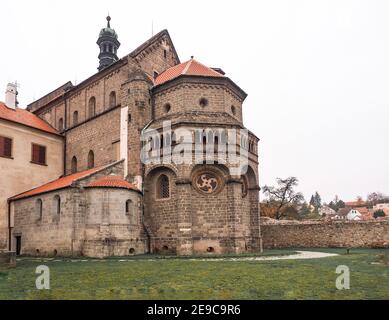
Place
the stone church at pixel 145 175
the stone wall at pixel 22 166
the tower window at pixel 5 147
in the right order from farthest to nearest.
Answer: the tower window at pixel 5 147, the stone wall at pixel 22 166, the stone church at pixel 145 175

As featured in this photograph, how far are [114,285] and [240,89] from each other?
808 inches

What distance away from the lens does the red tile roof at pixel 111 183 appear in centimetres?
2330

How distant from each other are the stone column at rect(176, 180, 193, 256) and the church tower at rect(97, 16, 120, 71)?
74.1 ft

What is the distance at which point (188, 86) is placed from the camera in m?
25.4

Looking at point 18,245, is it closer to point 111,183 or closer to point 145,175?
point 111,183

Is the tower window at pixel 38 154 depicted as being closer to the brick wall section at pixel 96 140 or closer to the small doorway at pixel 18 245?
the brick wall section at pixel 96 140

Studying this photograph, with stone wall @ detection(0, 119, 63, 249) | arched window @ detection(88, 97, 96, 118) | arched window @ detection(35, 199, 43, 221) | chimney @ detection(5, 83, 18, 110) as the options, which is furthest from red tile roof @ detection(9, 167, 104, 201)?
chimney @ detection(5, 83, 18, 110)

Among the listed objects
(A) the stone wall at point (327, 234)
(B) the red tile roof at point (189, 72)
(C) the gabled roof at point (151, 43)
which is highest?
(C) the gabled roof at point (151, 43)

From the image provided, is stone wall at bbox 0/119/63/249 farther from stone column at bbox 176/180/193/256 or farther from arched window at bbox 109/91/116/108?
stone column at bbox 176/180/193/256

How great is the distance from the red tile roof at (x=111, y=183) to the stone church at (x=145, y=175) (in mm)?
70

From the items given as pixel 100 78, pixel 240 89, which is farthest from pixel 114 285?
pixel 100 78

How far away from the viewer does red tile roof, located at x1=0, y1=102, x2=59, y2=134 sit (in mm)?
30286

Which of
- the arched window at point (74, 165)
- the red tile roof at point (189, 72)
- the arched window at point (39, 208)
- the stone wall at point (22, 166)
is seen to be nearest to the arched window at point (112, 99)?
the red tile roof at point (189, 72)
